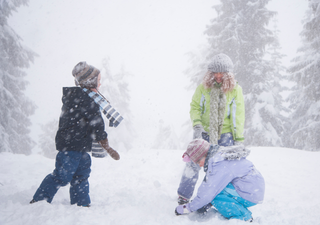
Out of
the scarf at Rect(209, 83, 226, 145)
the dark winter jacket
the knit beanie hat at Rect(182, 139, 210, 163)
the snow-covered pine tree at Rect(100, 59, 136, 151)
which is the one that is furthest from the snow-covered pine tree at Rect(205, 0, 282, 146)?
the snow-covered pine tree at Rect(100, 59, 136, 151)

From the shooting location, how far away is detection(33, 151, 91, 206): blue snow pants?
7.41 ft

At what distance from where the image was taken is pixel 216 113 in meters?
2.73

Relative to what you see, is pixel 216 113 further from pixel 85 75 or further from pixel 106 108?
pixel 85 75

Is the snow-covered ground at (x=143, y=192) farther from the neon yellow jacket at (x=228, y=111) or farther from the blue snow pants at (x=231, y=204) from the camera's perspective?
the neon yellow jacket at (x=228, y=111)

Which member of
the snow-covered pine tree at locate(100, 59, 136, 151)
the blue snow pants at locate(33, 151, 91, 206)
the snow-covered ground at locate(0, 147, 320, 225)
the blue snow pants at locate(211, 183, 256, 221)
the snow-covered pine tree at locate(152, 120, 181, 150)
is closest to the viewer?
the snow-covered ground at locate(0, 147, 320, 225)

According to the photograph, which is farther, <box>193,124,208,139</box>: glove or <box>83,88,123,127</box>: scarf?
<box>193,124,208,139</box>: glove

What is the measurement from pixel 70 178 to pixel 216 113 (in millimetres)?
2081

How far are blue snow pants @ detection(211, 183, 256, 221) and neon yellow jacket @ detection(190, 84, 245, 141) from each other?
824 millimetres

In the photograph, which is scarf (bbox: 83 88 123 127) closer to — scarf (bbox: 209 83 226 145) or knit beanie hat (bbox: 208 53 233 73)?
scarf (bbox: 209 83 226 145)

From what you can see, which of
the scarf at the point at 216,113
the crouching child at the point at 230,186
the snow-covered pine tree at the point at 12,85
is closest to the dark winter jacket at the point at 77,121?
the crouching child at the point at 230,186

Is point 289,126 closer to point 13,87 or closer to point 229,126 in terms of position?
point 229,126

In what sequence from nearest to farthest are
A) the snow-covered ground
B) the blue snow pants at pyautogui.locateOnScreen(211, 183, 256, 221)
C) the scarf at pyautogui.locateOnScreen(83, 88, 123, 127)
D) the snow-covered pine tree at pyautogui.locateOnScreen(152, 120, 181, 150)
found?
the snow-covered ground < the blue snow pants at pyautogui.locateOnScreen(211, 183, 256, 221) < the scarf at pyautogui.locateOnScreen(83, 88, 123, 127) < the snow-covered pine tree at pyautogui.locateOnScreen(152, 120, 181, 150)

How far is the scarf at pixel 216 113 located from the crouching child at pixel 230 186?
54cm

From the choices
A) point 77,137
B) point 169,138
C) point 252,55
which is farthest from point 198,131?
point 169,138
